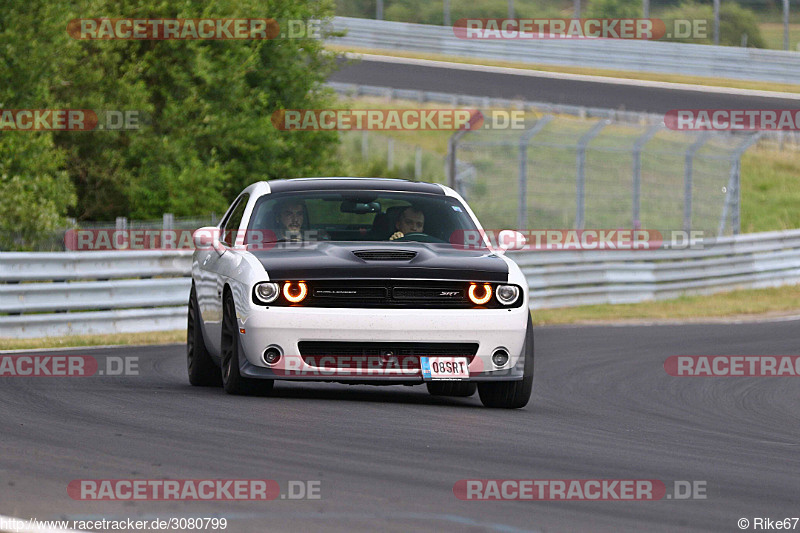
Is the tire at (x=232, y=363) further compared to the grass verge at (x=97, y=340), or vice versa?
the grass verge at (x=97, y=340)

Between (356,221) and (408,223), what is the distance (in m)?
0.45

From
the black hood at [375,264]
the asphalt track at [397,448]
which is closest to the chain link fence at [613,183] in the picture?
the asphalt track at [397,448]

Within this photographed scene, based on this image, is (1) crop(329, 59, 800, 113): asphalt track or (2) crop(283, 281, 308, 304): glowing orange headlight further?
(1) crop(329, 59, 800, 113): asphalt track

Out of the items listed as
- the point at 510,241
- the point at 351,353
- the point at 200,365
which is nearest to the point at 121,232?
the point at 200,365

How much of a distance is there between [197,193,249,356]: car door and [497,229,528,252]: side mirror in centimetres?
182

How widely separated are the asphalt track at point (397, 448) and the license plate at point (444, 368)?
0.24 m

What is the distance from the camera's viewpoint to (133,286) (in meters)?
17.3

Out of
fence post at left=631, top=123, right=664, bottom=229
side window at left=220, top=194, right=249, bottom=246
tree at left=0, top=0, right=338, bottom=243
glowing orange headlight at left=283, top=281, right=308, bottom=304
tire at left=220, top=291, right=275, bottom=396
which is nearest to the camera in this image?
glowing orange headlight at left=283, top=281, right=308, bottom=304

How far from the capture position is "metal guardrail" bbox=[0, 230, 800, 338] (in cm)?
1606

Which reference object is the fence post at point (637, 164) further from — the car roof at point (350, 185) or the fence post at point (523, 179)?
the car roof at point (350, 185)

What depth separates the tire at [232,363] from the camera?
9.58 meters

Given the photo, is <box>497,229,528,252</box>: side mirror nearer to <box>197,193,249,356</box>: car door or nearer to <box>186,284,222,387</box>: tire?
<box>197,193,249,356</box>: car door

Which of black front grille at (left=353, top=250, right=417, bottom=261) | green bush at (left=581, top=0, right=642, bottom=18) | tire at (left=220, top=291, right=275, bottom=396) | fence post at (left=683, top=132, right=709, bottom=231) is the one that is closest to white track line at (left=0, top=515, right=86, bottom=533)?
tire at (left=220, top=291, right=275, bottom=396)

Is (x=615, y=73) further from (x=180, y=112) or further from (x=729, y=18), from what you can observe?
(x=180, y=112)
